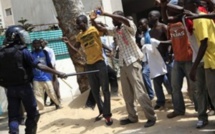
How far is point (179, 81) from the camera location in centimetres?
568

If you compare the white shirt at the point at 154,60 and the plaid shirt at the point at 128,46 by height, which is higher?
the plaid shirt at the point at 128,46

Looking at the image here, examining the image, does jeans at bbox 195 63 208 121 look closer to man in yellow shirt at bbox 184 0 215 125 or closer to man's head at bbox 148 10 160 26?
man in yellow shirt at bbox 184 0 215 125

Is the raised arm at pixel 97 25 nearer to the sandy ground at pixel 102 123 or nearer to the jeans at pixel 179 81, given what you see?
the jeans at pixel 179 81

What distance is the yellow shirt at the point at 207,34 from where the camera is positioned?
4430 mm

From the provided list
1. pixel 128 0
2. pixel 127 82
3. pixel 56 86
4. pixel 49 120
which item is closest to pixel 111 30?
pixel 127 82

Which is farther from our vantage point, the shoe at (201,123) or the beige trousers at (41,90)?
the beige trousers at (41,90)

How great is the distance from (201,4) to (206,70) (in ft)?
2.91

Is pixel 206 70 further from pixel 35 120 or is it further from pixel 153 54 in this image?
pixel 35 120

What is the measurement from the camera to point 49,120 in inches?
281

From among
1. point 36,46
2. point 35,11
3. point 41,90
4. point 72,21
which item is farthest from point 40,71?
point 35,11

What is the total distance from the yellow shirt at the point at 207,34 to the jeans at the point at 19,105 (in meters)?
2.42

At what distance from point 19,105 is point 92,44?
1537 mm

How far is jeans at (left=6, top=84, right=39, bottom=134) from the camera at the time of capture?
5.25m

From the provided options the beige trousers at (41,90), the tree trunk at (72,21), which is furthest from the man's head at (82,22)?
the beige trousers at (41,90)
